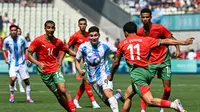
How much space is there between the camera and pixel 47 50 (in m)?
16.9

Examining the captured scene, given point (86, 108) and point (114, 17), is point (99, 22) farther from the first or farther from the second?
point (86, 108)

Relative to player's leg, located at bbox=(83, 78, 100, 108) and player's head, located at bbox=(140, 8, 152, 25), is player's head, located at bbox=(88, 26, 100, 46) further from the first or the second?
player's leg, located at bbox=(83, 78, 100, 108)

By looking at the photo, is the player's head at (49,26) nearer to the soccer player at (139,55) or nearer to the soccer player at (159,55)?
the soccer player at (159,55)

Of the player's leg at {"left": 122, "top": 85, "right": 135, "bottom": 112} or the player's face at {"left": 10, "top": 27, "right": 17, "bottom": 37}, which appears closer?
the player's leg at {"left": 122, "top": 85, "right": 135, "bottom": 112}

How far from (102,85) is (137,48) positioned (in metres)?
2.68

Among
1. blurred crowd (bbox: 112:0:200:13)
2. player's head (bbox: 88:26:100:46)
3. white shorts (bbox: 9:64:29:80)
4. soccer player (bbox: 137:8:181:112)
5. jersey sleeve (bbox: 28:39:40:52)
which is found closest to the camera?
player's head (bbox: 88:26:100:46)

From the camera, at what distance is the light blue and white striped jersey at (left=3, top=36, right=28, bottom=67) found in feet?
76.7

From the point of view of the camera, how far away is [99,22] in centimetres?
5306

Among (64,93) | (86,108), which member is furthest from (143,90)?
(86,108)

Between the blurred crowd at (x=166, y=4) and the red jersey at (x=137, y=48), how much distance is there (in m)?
38.0

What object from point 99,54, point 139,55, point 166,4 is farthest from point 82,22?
point 166,4

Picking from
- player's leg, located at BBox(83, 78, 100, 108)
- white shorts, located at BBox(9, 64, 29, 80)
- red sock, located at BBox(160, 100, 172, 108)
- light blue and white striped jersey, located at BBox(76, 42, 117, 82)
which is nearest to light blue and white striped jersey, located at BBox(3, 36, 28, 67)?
white shorts, located at BBox(9, 64, 29, 80)

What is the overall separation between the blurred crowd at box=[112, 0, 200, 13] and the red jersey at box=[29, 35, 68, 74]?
117ft

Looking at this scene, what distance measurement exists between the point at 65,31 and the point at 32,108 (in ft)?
107
